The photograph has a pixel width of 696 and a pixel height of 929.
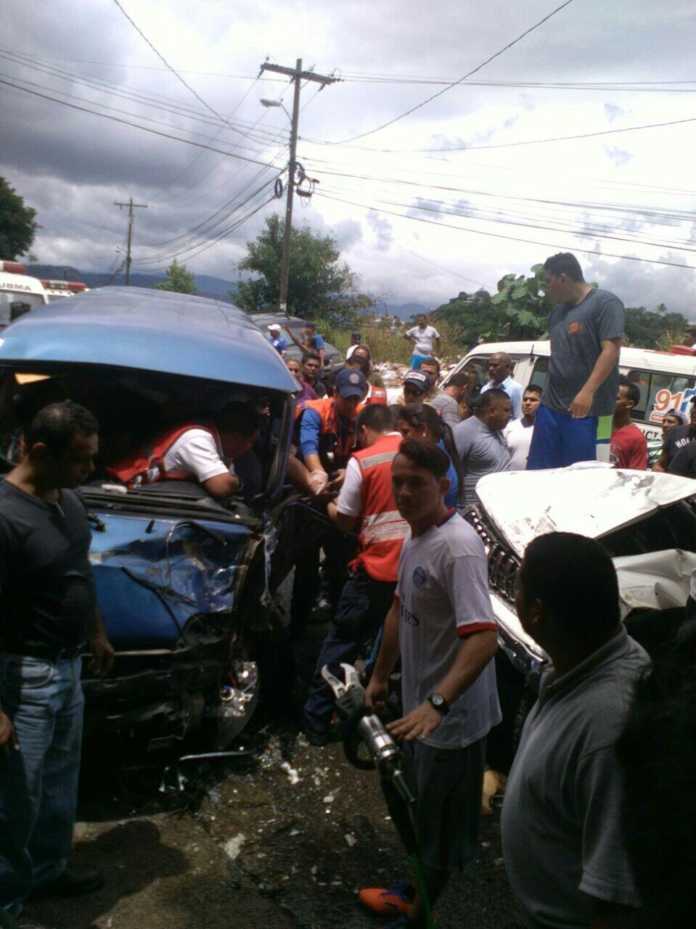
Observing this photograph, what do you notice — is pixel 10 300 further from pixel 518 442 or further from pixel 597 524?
pixel 597 524

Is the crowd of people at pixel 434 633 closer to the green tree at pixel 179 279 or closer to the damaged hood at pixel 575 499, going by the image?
the damaged hood at pixel 575 499

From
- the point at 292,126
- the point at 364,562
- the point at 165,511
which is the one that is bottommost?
the point at 364,562

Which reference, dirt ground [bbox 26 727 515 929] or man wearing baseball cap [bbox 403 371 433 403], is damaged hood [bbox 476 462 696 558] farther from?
man wearing baseball cap [bbox 403 371 433 403]

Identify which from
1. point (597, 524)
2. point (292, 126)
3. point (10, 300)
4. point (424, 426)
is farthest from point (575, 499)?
point (292, 126)

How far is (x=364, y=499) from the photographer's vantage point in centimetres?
460

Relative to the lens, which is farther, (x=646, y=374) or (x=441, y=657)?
(x=646, y=374)

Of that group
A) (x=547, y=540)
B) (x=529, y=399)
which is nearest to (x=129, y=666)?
(x=547, y=540)

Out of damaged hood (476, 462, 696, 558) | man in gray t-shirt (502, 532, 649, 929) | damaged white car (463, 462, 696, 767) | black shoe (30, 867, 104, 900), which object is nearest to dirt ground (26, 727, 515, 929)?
black shoe (30, 867, 104, 900)

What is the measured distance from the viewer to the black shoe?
333cm

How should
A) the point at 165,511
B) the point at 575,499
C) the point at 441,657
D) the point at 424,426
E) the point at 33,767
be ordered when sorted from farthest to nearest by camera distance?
the point at 424,426 < the point at 575,499 < the point at 165,511 < the point at 441,657 < the point at 33,767

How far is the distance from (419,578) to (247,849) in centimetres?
161

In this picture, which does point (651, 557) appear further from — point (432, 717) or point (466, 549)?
point (432, 717)

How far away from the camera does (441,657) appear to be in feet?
10.4

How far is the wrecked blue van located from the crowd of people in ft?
1.01
